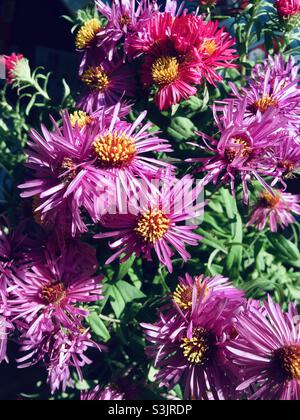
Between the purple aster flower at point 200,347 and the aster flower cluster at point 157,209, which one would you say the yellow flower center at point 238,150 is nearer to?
the aster flower cluster at point 157,209

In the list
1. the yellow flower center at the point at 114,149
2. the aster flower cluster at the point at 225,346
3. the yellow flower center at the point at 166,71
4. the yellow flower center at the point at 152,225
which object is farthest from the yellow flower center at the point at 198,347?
the yellow flower center at the point at 166,71

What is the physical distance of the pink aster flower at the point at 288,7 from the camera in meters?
0.72

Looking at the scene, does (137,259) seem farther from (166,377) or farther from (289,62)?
(289,62)

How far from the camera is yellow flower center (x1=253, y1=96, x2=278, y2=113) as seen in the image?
70 cm

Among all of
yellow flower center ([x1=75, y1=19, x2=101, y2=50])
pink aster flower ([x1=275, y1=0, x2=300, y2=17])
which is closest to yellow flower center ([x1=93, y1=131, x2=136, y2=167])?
yellow flower center ([x1=75, y1=19, x2=101, y2=50])

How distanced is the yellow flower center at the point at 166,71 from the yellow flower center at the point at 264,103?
127 millimetres

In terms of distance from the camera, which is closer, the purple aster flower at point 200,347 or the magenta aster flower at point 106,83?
the purple aster flower at point 200,347

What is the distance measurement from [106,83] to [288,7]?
300 mm

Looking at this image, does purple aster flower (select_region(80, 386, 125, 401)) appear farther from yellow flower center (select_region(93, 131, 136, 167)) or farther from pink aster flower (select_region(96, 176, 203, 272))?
yellow flower center (select_region(93, 131, 136, 167))

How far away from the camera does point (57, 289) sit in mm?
681

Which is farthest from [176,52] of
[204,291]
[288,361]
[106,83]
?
[288,361]

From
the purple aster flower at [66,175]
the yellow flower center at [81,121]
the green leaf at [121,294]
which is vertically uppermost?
the yellow flower center at [81,121]

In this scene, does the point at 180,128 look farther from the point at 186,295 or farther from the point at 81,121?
the point at 186,295

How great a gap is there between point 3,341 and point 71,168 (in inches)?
11.3
